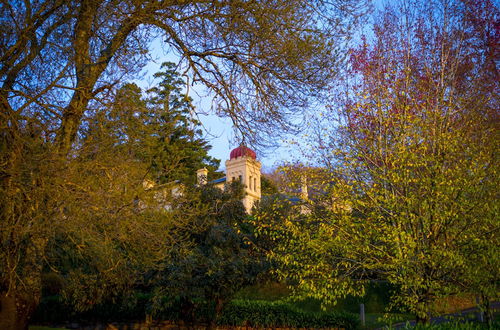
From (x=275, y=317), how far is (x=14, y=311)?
32.7 feet

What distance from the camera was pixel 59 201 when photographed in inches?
224

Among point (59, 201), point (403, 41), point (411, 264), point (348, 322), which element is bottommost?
point (348, 322)

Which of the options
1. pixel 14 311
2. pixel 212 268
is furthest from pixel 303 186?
pixel 14 311

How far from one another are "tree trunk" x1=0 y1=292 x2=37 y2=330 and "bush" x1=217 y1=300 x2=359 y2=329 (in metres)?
8.69

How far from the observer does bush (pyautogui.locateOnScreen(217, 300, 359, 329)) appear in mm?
14625

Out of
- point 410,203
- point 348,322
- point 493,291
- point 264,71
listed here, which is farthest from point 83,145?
point 348,322

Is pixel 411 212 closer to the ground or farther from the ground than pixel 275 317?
farther from the ground

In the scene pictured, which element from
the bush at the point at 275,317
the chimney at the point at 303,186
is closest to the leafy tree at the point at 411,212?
the chimney at the point at 303,186

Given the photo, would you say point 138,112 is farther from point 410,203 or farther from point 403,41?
point 403,41

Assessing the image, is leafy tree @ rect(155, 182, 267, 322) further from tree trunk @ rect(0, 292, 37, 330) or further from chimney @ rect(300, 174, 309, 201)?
tree trunk @ rect(0, 292, 37, 330)

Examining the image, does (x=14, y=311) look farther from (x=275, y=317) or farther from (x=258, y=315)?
(x=275, y=317)

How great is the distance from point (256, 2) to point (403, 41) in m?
6.23

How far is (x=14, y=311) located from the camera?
21.8ft

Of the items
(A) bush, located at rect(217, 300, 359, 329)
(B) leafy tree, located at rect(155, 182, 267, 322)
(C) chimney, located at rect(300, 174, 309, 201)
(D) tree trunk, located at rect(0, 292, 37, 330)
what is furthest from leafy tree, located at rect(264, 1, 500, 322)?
(A) bush, located at rect(217, 300, 359, 329)
